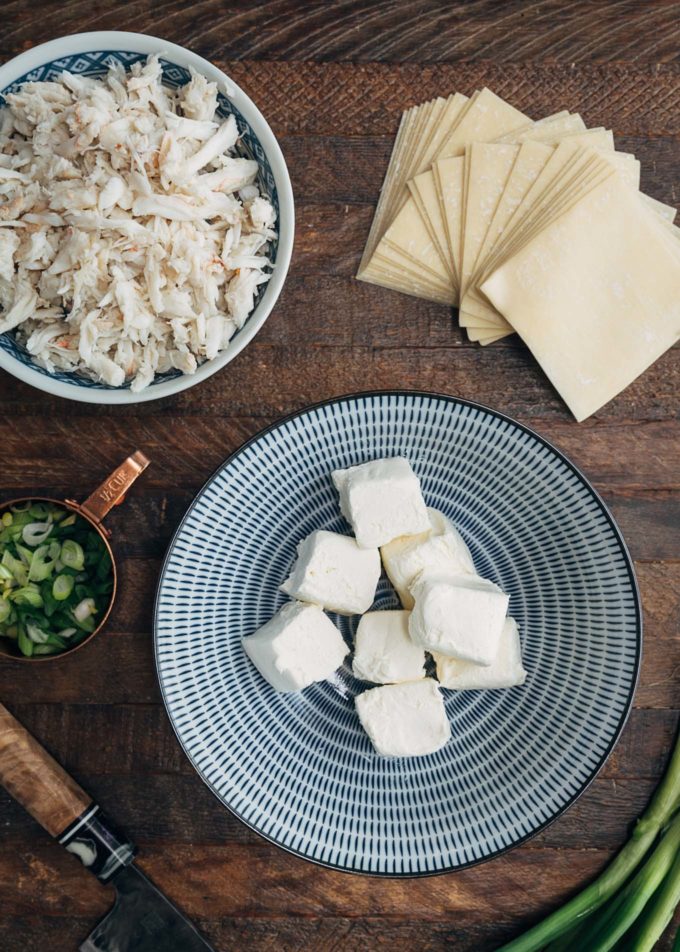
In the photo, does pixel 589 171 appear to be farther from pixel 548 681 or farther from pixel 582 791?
pixel 582 791

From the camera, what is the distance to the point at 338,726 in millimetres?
1690

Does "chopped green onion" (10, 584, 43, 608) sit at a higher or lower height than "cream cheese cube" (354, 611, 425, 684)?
higher

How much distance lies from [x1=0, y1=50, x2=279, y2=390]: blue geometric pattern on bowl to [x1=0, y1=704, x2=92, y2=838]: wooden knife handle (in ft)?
2.30

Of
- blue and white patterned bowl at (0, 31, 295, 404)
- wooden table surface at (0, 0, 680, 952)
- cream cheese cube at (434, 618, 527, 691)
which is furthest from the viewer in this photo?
wooden table surface at (0, 0, 680, 952)

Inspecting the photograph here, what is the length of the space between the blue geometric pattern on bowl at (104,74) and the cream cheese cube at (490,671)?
779mm

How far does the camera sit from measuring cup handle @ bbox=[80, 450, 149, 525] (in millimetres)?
1633

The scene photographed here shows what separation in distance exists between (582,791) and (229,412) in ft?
3.44

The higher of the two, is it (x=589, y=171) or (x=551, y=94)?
(x=551, y=94)

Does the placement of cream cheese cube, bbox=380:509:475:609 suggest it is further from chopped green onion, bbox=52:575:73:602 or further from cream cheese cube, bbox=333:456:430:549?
chopped green onion, bbox=52:575:73:602

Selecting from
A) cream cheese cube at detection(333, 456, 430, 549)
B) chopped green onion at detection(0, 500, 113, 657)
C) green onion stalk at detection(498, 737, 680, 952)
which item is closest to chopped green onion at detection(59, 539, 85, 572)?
chopped green onion at detection(0, 500, 113, 657)

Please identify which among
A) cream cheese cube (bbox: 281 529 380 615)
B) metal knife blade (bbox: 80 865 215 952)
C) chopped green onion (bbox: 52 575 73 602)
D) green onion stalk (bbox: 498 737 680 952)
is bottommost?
green onion stalk (bbox: 498 737 680 952)

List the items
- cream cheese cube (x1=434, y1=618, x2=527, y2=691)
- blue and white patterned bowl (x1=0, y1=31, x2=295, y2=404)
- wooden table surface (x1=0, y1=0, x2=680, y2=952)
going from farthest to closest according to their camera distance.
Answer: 1. wooden table surface (x1=0, y1=0, x2=680, y2=952)
2. cream cheese cube (x1=434, y1=618, x2=527, y2=691)
3. blue and white patterned bowl (x1=0, y1=31, x2=295, y2=404)

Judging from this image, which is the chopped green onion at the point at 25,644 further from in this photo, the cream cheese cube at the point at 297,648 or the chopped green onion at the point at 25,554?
the cream cheese cube at the point at 297,648

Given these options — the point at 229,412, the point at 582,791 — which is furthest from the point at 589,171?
the point at 582,791
